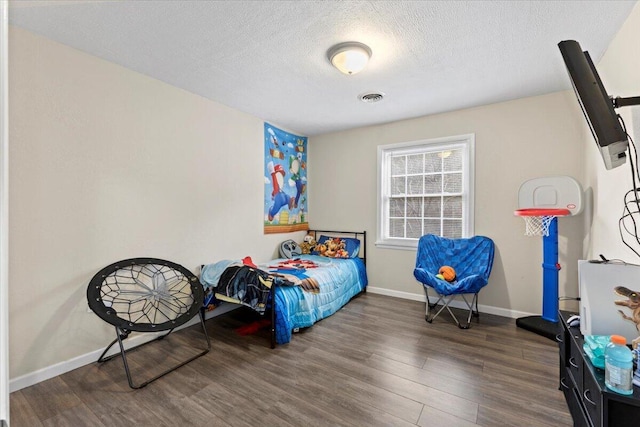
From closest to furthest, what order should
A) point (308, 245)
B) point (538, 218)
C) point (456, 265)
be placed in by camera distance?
point (538, 218) → point (456, 265) → point (308, 245)

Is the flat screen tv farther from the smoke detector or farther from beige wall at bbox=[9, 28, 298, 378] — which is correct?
beige wall at bbox=[9, 28, 298, 378]

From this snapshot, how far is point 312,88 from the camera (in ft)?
9.34

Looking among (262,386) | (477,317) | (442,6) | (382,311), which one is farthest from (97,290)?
(477,317)

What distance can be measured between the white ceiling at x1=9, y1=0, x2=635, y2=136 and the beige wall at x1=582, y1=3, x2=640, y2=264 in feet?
0.42

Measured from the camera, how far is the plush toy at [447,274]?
10.5ft

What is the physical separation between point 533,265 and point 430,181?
4.87 feet

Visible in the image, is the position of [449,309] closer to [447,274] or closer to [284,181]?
[447,274]

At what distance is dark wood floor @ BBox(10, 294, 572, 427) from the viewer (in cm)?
164

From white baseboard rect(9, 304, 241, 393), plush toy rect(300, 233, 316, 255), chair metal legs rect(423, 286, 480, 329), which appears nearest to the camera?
white baseboard rect(9, 304, 241, 393)

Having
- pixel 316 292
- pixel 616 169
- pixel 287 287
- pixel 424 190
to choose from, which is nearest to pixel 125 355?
pixel 287 287

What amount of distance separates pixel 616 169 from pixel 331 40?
2.20 m

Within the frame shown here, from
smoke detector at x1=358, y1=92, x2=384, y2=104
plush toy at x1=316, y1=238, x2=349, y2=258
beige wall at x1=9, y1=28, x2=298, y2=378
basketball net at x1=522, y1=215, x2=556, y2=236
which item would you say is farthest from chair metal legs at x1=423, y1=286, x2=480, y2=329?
beige wall at x1=9, y1=28, x2=298, y2=378

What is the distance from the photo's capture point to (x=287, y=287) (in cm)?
272

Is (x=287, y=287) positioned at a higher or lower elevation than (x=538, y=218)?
lower
